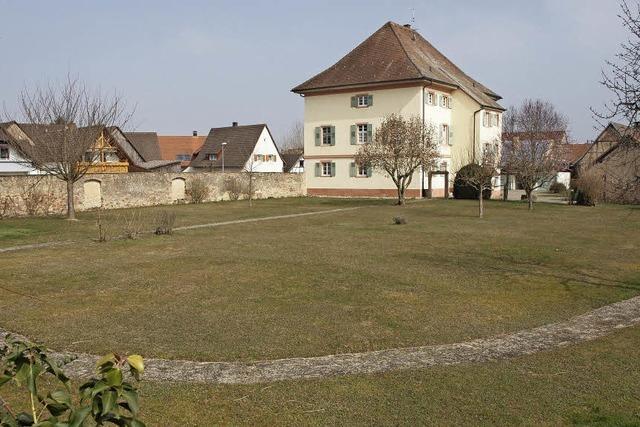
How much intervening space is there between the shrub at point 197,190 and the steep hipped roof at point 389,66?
12.7 metres

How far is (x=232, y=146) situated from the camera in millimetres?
59625

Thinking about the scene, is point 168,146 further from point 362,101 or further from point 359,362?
point 359,362

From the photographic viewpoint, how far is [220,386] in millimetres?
5539

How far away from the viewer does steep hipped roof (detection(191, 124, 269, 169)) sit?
5831 centimetres

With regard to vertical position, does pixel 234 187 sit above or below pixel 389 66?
below

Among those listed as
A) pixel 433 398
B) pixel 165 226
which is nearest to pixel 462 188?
pixel 165 226

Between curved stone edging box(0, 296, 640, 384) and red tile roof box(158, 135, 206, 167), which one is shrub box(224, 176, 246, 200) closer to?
curved stone edging box(0, 296, 640, 384)

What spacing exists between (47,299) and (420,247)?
9.88 m

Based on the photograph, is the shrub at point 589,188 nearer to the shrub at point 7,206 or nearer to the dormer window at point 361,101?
the dormer window at point 361,101

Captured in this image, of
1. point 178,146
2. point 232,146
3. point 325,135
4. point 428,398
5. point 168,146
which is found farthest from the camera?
point 178,146

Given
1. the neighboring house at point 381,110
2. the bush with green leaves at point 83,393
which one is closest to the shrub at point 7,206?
the neighboring house at point 381,110

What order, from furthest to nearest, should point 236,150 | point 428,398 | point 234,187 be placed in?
1. point 236,150
2. point 234,187
3. point 428,398

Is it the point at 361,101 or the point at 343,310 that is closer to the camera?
the point at 343,310

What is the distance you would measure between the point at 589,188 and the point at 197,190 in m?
25.0
